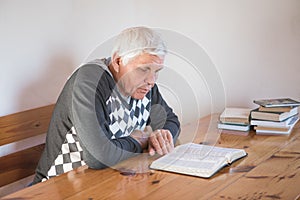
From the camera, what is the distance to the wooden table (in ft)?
4.01

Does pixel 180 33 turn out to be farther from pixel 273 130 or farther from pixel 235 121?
pixel 273 130

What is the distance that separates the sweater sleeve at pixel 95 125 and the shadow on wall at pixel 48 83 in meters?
A: 0.51

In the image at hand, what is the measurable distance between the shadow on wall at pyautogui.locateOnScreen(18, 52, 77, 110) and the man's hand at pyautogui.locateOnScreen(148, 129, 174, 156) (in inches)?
26.5

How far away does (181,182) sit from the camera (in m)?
1.33

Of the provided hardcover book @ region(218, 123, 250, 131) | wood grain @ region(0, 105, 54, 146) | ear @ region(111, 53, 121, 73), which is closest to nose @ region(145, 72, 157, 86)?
ear @ region(111, 53, 121, 73)

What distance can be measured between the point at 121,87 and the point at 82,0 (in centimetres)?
75

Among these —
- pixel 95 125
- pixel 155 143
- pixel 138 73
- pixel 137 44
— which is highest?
pixel 137 44

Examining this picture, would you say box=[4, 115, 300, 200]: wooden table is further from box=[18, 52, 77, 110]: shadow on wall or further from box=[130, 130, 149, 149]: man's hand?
box=[18, 52, 77, 110]: shadow on wall

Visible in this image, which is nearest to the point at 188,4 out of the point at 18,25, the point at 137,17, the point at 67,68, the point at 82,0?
the point at 137,17

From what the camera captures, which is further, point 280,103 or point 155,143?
point 280,103

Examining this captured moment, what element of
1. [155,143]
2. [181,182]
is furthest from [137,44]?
[181,182]

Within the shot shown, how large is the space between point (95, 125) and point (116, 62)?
30cm

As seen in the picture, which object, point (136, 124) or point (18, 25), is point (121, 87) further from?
point (18, 25)

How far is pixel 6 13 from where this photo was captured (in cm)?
185
